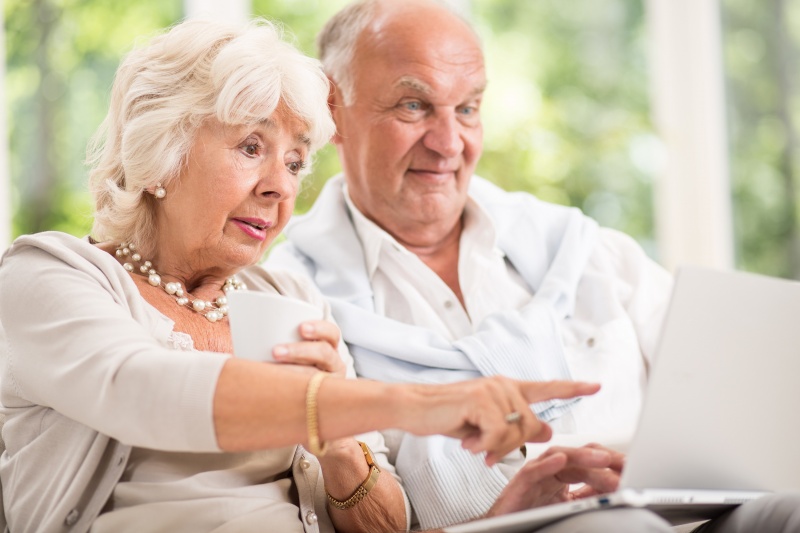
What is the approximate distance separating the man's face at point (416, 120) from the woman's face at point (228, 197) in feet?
1.82

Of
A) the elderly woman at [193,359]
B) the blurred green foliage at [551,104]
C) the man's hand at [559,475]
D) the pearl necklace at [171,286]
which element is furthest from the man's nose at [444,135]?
the blurred green foliage at [551,104]

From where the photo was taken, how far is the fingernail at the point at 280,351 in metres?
1.24

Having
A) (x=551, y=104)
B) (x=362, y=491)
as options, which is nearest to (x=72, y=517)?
(x=362, y=491)

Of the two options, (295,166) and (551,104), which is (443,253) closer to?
(295,166)

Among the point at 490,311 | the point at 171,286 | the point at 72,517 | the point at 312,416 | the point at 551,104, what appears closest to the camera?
the point at 312,416

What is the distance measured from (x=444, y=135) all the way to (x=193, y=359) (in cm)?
112

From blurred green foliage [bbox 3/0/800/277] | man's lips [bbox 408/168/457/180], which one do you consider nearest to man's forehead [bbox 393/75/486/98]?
man's lips [bbox 408/168/457/180]

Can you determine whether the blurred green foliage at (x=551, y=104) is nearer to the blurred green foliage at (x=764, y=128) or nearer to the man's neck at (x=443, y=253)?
the blurred green foliage at (x=764, y=128)

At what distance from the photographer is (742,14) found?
146 inches

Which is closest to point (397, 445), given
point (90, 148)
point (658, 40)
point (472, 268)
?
point (472, 268)

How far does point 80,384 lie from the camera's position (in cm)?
125

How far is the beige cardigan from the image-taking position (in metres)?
1.21

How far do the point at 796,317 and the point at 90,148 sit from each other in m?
1.25

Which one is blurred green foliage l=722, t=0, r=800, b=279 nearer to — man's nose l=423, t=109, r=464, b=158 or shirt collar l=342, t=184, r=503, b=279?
shirt collar l=342, t=184, r=503, b=279
